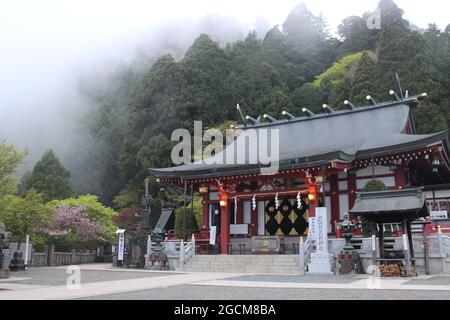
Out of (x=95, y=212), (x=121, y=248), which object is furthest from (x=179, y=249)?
(x=95, y=212)

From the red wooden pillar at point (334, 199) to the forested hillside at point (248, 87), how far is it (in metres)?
17.8

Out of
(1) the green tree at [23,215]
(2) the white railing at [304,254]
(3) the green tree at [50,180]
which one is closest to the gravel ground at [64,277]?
(2) the white railing at [304,254]

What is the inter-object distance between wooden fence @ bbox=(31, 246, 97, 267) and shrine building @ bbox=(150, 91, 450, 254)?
801cm

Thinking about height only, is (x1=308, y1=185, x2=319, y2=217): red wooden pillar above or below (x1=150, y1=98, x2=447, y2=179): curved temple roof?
below

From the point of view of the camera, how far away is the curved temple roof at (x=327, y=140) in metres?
16.8

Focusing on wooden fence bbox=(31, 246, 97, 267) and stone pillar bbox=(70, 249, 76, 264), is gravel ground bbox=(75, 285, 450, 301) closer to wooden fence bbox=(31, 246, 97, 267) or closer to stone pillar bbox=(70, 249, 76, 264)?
wooden fence bbox=(31, 246, 97, 267)

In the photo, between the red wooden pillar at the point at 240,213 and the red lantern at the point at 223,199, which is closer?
the red lantern at the point at 223,199

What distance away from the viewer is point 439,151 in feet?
55.8

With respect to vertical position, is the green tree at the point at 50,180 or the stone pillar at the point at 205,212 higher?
the green tree at the point at 50,180

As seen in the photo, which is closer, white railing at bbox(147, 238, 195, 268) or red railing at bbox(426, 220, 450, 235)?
red railing at bbox(426, 220, 450, 235)

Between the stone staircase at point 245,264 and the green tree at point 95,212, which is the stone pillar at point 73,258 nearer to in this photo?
the green tree at point 95,212

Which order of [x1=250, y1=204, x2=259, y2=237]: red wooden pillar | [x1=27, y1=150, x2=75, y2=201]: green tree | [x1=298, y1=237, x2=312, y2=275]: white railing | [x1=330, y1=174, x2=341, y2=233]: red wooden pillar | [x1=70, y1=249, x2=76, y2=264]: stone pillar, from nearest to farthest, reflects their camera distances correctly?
[x1=298, y1=237, x2=312, y2=275]: white railing, [x1=330, y1=174, x2=341, y2=233]: red wooden pillar, [x1=250, y1=204, x2=259, y2=237]: red wooden pillar, [x1=70, y1=249, x2=76, y2=264]: stone pillar, [x1=27, y1=150, x2=75, y2=201]: green tree

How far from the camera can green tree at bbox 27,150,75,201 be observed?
39.1m

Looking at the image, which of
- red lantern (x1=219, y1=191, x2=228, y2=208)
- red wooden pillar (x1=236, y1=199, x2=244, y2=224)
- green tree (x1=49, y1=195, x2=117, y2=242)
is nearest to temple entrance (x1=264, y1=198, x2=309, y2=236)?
red wooden pillar (x1=236, y1=199, x2=244, y2=224)
